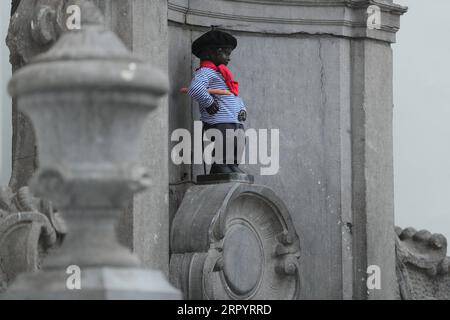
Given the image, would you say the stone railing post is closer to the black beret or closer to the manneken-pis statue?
the manneken-pis statue

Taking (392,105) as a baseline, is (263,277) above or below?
below

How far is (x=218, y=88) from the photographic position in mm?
12180

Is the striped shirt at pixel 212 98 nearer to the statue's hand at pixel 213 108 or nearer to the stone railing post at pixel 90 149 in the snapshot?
the statue's hand at pixel 213 108

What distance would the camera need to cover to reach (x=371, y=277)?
43.5ft

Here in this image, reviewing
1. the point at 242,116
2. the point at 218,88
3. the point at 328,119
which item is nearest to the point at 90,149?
the point at 218,88

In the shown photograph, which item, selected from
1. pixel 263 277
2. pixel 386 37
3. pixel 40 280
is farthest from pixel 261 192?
pixel 40 280

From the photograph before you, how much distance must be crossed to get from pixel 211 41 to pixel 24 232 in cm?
230

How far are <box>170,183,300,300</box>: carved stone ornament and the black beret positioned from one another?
1047 millimetres

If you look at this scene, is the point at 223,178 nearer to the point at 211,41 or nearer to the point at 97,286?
the point at 211,41
